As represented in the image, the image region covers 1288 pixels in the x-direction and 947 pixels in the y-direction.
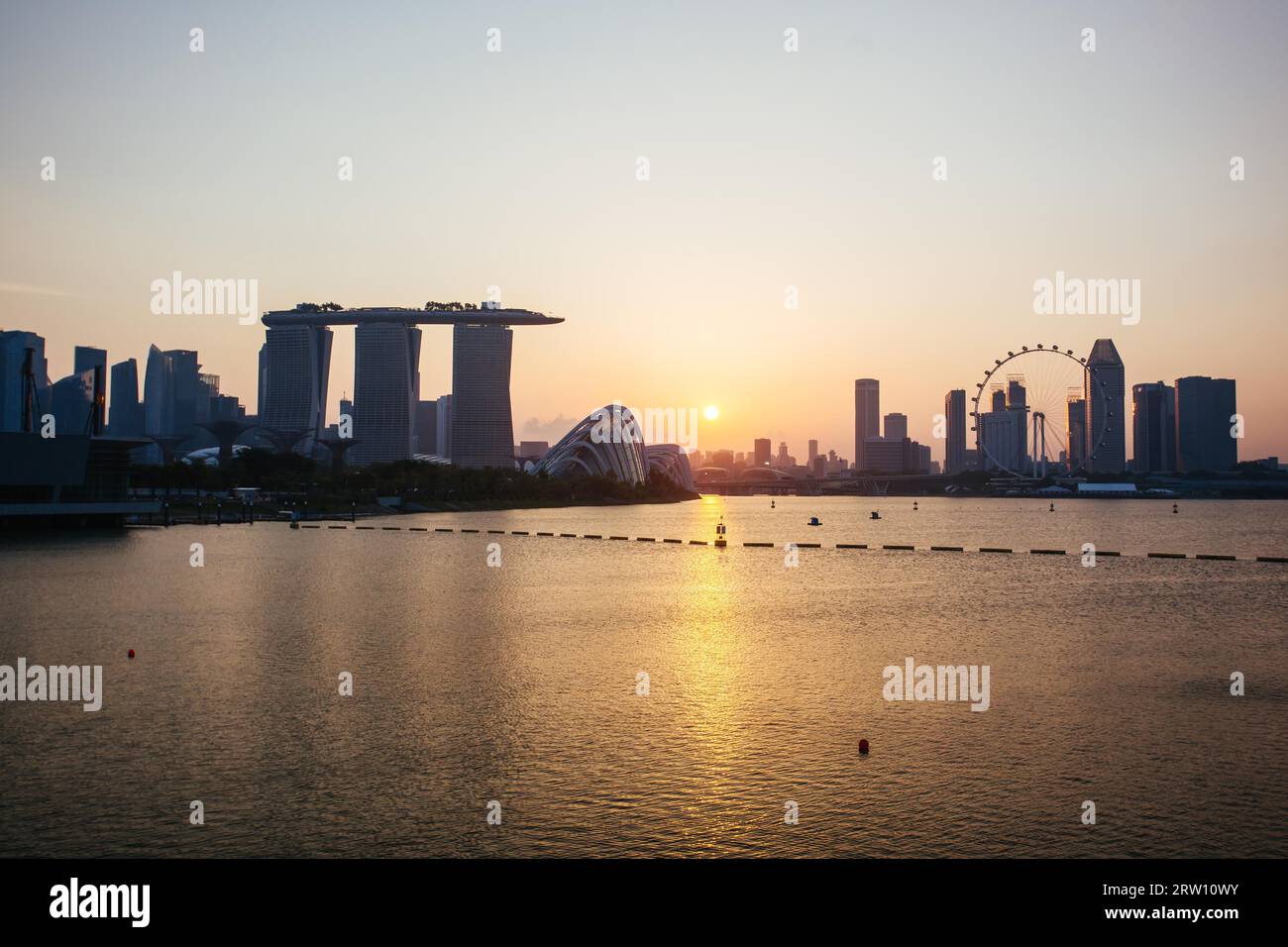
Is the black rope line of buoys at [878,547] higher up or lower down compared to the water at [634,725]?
higher up

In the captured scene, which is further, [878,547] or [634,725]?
[878,547]

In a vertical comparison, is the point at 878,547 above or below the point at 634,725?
above

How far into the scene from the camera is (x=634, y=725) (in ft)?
75.8

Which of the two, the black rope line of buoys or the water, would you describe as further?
the black rope line of buoys

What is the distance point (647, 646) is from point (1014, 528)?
105534 mm

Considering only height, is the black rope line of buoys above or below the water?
above

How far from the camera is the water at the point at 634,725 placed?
16.0 metres

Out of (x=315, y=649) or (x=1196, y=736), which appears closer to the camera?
(x=1196, y=736)

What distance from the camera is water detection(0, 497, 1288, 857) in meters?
16.0

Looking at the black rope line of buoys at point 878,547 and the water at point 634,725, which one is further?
the black rope line of buoys at point 878,547

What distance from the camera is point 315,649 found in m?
33.3
